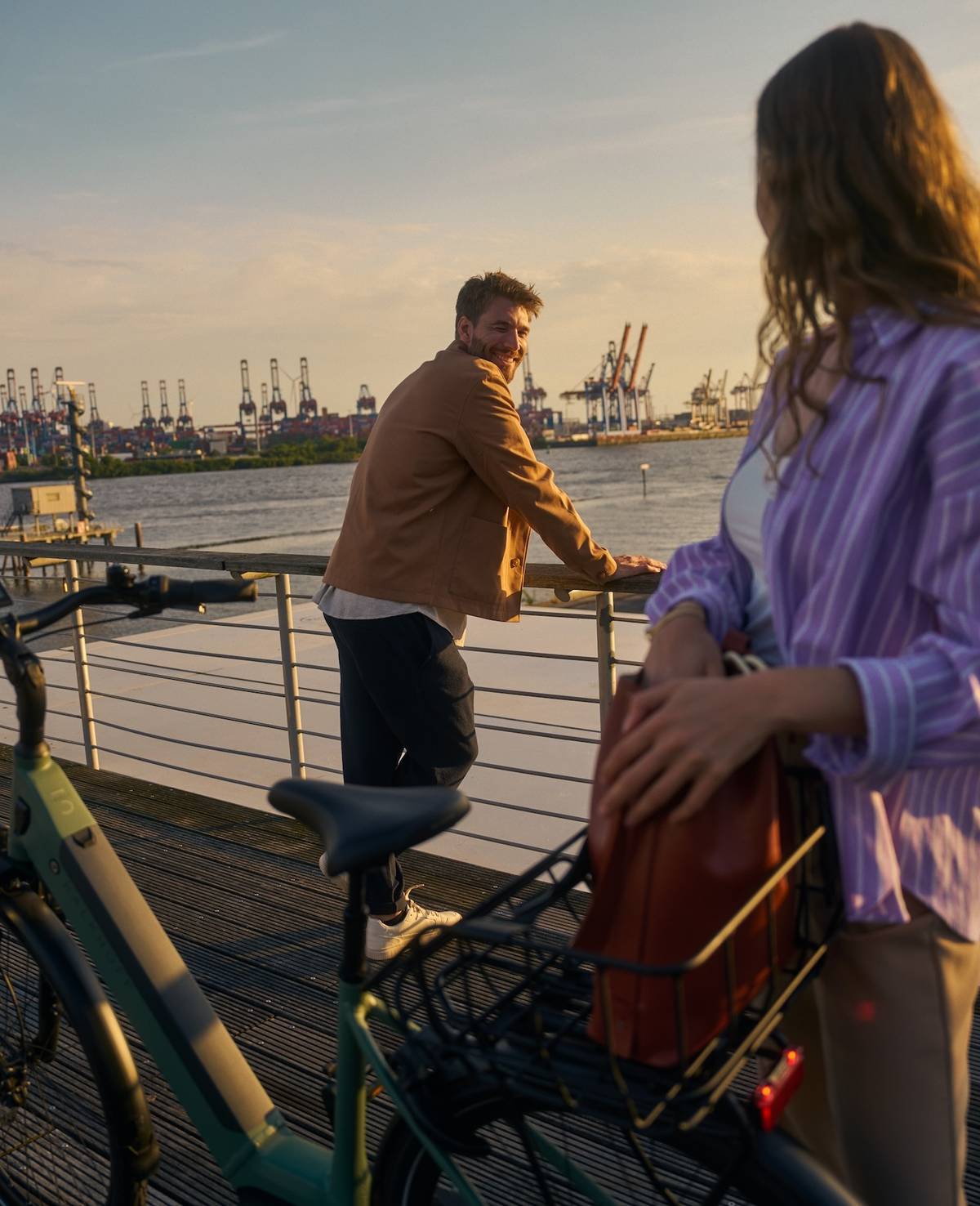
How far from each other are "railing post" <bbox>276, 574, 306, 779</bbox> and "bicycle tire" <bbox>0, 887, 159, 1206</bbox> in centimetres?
148

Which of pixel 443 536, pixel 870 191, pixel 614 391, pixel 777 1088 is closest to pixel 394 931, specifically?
pixel 443 536

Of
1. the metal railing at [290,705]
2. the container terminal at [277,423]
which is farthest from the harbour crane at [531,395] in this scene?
the metal railing at [290,705]

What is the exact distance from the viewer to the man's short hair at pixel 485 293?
2.63 metres

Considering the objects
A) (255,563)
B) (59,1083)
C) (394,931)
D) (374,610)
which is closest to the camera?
(59,1083)

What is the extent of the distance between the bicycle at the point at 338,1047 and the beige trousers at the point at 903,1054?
55 mm

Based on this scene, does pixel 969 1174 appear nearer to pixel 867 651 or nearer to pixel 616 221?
pixel 867 651

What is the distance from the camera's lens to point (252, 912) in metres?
3.03

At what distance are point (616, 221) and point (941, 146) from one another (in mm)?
7480

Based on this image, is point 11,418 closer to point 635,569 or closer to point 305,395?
point 305,395

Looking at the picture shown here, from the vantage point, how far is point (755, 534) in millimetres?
989

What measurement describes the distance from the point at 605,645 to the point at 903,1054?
2090 mm

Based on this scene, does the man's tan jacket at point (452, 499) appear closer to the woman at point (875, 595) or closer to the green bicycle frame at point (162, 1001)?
the green bicycle frame at point (162, 1001)

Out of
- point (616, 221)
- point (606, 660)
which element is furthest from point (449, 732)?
point (616, 221)

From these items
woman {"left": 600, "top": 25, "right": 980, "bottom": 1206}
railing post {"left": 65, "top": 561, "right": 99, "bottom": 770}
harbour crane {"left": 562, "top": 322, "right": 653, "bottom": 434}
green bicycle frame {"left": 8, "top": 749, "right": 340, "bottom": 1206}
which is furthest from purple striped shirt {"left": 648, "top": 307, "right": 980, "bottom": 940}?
harbour crane {"left": 562, "top": 322, "right": 653, "bottom": 434}
